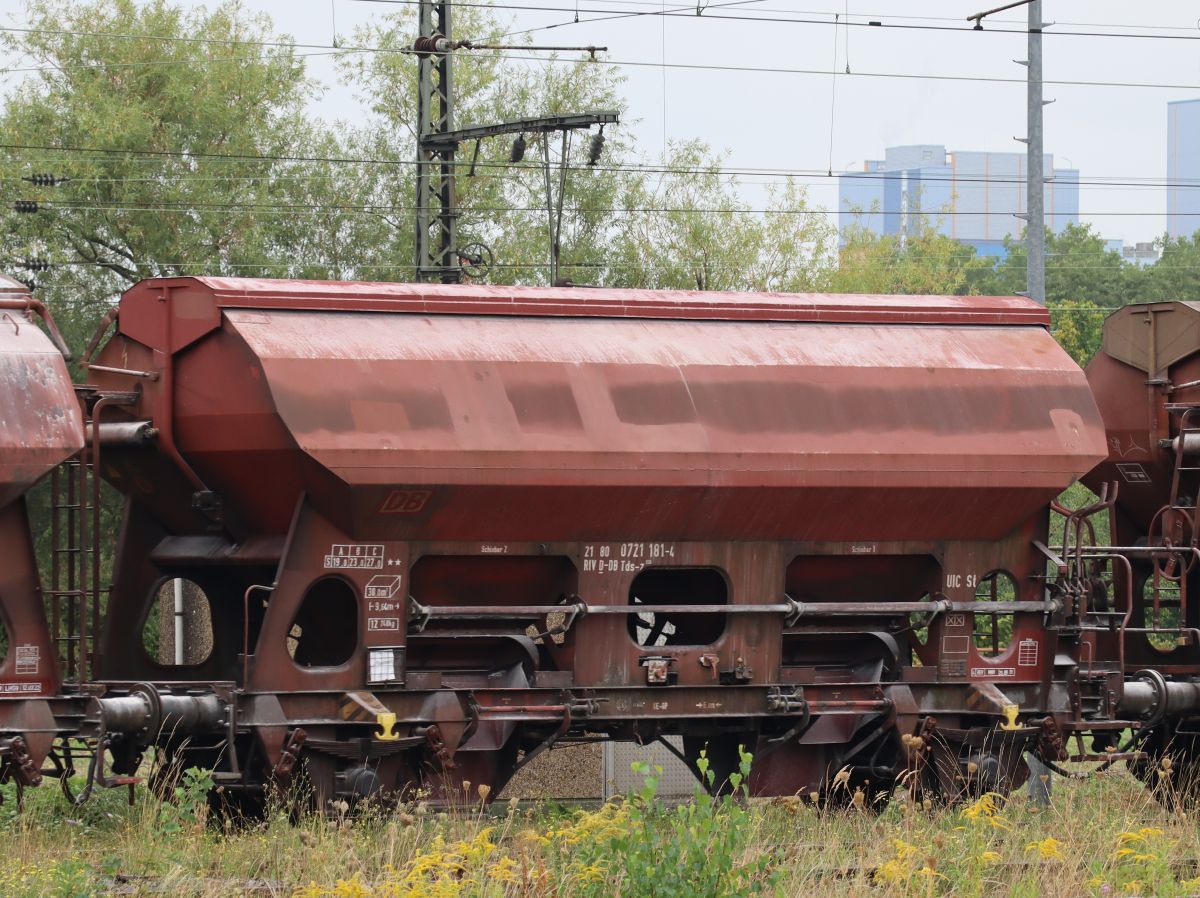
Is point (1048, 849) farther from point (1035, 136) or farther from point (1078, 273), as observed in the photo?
point (1078, 273)

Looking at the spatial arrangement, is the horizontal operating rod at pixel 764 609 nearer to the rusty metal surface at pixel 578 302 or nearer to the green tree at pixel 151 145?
the rusty metal surface at pixel 578 302

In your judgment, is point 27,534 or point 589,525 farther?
point 589,525

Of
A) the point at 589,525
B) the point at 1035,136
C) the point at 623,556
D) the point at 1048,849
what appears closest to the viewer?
the point at 1048,849

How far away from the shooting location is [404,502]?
12078 millimetres

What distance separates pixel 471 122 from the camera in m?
40.1

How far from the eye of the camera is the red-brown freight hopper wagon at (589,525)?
39.6 ft

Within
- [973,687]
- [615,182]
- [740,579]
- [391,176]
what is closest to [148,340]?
[740,579]

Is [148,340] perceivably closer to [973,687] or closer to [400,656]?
[400,656]

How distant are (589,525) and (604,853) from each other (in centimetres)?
378

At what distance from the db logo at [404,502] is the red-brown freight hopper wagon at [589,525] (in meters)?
0.04

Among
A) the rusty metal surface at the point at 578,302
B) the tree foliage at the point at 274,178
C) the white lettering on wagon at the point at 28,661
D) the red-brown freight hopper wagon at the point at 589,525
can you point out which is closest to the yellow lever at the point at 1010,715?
the red-brown freight hopper wagon at the point at 589,525

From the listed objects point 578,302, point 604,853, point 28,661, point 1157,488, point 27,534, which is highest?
point 578,302

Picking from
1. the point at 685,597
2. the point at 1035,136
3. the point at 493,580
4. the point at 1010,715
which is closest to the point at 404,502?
the point at 493,580

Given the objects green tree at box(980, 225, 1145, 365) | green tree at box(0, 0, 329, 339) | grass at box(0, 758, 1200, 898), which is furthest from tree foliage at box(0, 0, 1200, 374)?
green tree at box(980, 225, 1145, 365)
